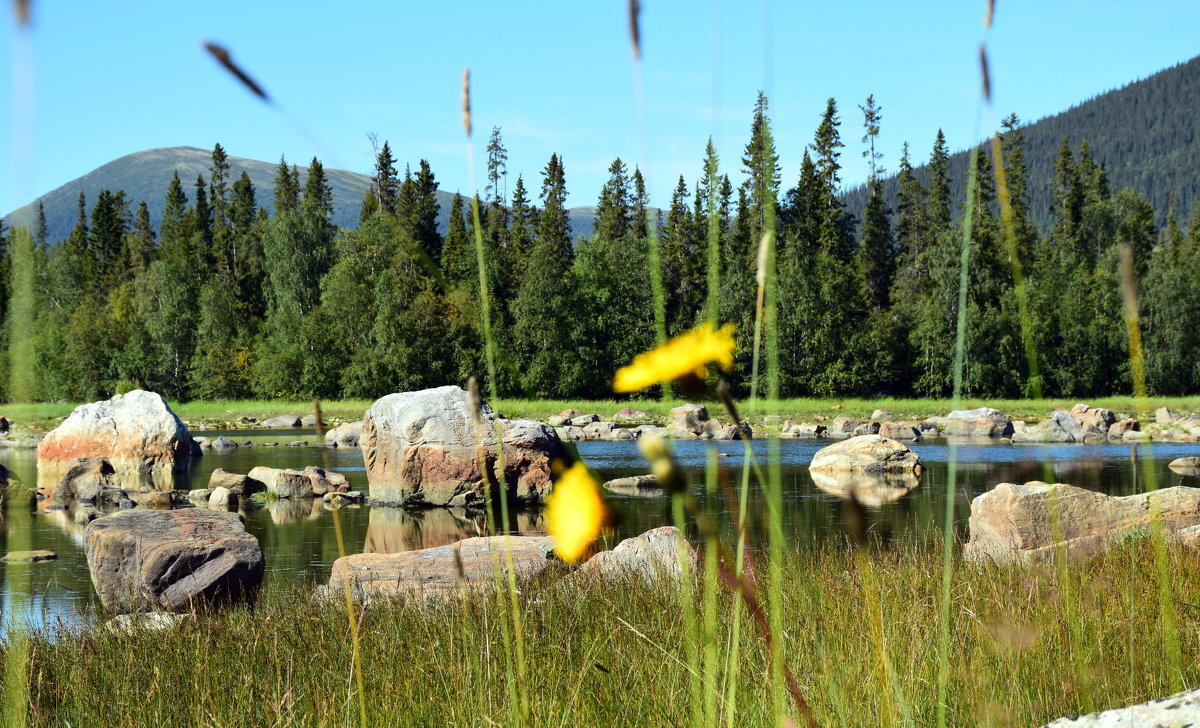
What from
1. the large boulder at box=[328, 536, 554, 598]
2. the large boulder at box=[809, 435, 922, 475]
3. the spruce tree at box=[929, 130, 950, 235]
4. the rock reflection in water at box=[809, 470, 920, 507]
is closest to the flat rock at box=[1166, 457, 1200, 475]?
the large boulder at box=[809, 435, 922, 475]

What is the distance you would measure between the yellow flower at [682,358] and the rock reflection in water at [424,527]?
31.3 ft

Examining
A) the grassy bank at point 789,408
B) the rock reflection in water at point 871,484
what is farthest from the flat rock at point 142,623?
the grassy bank at point 789,408

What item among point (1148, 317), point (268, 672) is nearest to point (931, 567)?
point (268, 672)

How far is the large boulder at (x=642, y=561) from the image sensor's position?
20.2 feet

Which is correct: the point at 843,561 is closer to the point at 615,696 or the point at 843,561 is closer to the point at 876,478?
the point at 615,696

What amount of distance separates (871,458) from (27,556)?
46.3 feet

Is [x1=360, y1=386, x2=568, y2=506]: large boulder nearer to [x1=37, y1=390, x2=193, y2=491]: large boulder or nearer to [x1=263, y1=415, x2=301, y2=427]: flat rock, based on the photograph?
[x1=37, y1=390, x2=193, y2=491]: large boulder

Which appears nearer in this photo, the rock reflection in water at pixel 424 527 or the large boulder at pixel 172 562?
the large boulder at pixel 172 562

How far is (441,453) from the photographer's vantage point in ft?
46.9

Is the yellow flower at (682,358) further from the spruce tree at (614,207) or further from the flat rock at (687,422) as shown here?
the spruce tree at (614,207)

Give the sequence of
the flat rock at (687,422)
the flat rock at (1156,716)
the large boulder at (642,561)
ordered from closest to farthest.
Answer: the flat rock at (1156,716), the large boulder at (642,561), the flat rock at (687,422)

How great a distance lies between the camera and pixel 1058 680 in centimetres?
316

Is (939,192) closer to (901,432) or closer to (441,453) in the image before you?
(901,432)

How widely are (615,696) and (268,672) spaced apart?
5.27 feet
